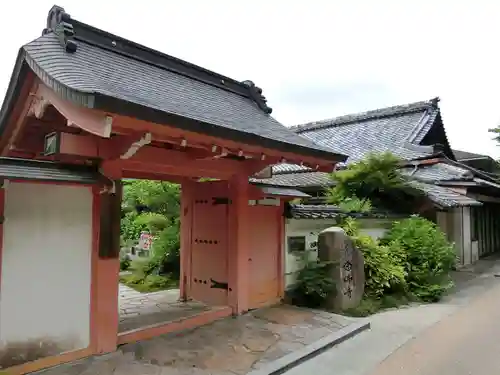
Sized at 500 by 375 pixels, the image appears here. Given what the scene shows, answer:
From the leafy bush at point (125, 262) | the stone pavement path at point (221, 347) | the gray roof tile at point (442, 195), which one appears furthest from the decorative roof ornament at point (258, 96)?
the leafy bush at point (125, 262)

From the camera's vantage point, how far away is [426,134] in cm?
1759

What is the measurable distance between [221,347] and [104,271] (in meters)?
1.93

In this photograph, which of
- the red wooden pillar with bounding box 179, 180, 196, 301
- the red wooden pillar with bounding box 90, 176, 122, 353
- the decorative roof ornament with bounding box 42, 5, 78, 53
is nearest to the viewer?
the red wooden pillar with bounding box 90, 176, 122, 353

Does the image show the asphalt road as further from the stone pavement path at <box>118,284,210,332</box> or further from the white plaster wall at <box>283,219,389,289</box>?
the stone pavement path at <box>118,284,210,332</box>

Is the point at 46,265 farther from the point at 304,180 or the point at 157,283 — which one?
the point at 304,180

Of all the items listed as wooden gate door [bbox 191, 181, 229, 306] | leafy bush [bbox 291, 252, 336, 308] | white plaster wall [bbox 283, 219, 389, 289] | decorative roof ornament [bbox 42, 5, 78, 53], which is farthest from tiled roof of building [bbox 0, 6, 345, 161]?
leafy bush [bbox 291, 252, 336, 308]

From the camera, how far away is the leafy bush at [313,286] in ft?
25.6

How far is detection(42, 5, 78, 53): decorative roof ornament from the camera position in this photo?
18.6ft

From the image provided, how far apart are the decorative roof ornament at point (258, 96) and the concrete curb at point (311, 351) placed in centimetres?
484

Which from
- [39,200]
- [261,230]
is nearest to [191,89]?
[261,230]

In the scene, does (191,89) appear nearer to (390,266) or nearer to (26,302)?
(26,302)

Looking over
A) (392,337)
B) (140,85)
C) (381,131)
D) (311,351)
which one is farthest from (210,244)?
(381,131)

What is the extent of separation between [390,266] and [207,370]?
5.66 m

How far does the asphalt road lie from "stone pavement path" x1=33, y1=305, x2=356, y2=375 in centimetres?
119
